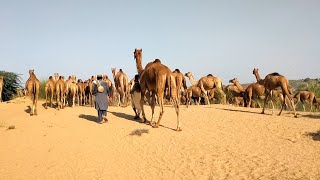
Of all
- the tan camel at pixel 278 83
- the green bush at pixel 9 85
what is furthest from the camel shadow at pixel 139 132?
the green bush at pixel 9 85

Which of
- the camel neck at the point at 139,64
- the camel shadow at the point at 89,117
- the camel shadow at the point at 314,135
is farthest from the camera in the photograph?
the camel shadow at the point at 89,117

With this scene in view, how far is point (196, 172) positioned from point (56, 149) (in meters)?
5.48

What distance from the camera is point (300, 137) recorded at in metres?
11.3

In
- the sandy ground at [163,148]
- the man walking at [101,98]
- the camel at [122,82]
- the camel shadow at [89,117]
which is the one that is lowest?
the sandy ground at [163,148]

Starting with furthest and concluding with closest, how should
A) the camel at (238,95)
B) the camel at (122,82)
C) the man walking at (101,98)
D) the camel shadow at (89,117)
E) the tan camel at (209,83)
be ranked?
the camel at (238,95)
the tan camel at (209,83)
the camel at (122,82)
the camel shadow at (89,117)
the man walking at (101,98)

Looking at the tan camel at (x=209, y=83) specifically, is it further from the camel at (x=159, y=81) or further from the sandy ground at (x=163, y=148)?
the camel at (x=159, y=81)

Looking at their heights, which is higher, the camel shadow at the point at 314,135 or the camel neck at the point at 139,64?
the camel neck at the point at 139,64

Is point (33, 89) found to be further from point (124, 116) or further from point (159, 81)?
point (159, 81)

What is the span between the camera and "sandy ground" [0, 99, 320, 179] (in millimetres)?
8648

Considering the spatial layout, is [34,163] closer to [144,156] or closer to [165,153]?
[144,156]

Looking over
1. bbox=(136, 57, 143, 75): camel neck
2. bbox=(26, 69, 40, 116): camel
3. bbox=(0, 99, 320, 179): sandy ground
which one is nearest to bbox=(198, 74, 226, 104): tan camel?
bbox=(0, 99, 320, 179): sandy ground

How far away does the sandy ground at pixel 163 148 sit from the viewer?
8.65 m

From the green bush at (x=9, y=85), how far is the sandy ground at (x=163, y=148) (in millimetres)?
20964

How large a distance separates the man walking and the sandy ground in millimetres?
446
